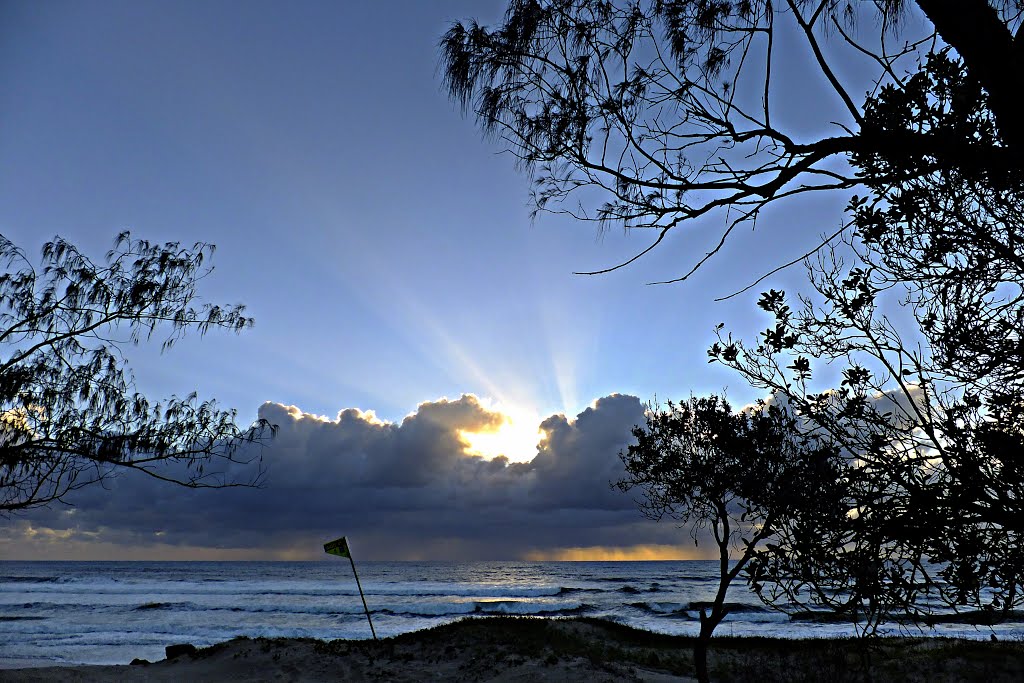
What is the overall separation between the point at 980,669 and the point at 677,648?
9196mm

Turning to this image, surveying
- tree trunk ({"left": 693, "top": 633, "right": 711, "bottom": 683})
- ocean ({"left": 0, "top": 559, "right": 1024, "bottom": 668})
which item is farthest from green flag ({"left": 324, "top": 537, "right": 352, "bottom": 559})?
ocean ({"left": 0, "top": 559, "right": 1024, "bottom": 668})

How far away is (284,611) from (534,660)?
41.7 meters

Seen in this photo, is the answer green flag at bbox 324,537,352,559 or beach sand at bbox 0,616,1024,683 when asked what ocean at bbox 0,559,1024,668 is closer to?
beach sand at bbox 0,616,1024,683

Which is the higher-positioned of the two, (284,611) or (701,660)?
(701,660)

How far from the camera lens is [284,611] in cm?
5112

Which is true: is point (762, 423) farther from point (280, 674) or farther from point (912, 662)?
point (912, 662)

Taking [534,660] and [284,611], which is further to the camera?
[284,611]

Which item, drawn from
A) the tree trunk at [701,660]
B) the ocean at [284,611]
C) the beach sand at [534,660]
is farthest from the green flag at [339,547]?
the ocean at [284,611]

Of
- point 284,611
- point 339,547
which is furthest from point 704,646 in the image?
point 284,611

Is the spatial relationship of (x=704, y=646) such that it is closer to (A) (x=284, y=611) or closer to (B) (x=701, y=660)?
(B) (x=701, y=660)

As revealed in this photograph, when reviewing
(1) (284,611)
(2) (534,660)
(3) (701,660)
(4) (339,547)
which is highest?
(4) (339,547)

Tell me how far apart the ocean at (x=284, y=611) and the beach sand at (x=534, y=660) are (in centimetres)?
594

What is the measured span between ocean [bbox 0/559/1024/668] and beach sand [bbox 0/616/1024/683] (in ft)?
19.5

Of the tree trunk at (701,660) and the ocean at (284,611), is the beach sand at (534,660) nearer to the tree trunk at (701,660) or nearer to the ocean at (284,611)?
the tree trunk at (701,660)
